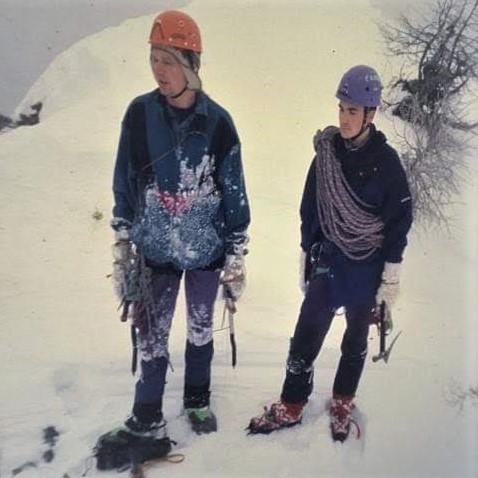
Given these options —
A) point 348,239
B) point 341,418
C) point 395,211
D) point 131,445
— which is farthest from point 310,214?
point 131,445

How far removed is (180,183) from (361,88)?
0.64 metres

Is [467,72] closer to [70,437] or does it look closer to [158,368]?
[158,368]

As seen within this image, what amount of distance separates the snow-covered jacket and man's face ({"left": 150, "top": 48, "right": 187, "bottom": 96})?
82 mm

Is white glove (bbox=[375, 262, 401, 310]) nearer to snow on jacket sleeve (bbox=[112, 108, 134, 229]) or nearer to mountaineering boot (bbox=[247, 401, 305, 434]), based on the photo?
mountaineering boot (bbox=[247, 401, 305, 434])

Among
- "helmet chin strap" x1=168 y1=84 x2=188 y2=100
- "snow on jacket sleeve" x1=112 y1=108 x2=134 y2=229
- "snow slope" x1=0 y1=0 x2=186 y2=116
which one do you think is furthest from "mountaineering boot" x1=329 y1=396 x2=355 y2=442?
"snow slope" x1=0 y1=0 x2=186 y2=116

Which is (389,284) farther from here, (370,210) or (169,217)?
(169,217)

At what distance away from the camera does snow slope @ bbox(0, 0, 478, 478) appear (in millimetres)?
2084

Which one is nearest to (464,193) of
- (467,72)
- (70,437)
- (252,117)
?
(467,72)

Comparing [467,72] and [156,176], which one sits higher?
[467,72]

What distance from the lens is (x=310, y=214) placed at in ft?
6.47

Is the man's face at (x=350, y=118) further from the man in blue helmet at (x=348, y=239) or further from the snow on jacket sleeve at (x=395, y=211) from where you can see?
the snow on jacket sleeve at (x=395, y=211)

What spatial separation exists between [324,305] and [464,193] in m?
2.02

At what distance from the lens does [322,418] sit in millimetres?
2193

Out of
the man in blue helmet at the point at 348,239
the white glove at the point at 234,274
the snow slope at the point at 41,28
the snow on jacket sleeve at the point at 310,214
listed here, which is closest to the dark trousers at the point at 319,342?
the man in blue helmet at the point at 348,239
